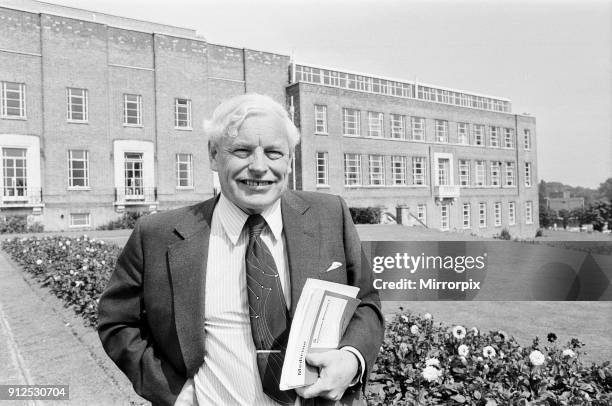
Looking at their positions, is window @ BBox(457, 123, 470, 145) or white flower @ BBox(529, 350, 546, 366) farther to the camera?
window @ BBox(457, 123, 470, 145)

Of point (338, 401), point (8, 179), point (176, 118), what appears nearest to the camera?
point (338, 401)

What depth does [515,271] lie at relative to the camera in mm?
3893

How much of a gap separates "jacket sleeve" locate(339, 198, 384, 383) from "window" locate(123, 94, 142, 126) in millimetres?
20200

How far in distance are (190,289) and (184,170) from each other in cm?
2048

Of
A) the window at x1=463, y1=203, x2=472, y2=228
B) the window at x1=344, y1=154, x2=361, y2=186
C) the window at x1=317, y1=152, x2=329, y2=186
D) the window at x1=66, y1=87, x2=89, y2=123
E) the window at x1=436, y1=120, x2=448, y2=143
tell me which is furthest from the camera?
the window at x1=344, y1=154, x2=361, y2=186

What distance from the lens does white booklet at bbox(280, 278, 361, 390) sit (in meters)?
1.25

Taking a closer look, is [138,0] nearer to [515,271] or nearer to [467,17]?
[467,17]

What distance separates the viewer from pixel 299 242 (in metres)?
1.45

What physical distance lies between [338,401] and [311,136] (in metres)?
16.8

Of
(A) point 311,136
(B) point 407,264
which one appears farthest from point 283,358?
(A) point 311,136

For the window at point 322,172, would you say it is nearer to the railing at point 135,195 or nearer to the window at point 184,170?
the window at point 184,170

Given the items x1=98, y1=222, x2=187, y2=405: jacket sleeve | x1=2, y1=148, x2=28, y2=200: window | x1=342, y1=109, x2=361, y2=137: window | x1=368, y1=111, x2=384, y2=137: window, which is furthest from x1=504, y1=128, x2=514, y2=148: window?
x1=2, y1=148, x2=28, y2=200: window

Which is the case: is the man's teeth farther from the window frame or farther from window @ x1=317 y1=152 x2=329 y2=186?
the window frame

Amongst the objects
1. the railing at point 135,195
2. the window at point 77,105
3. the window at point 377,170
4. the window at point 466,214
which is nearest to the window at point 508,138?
the window at point 466,214
